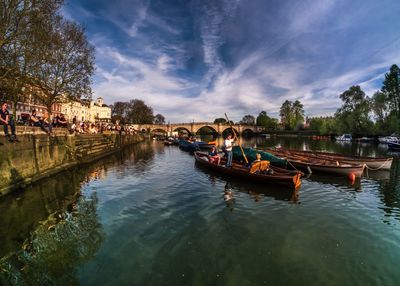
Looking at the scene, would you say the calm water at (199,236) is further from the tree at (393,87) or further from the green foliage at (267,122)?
the green foliage at (267,122)

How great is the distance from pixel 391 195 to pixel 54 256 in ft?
57.7

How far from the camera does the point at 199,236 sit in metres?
8.30

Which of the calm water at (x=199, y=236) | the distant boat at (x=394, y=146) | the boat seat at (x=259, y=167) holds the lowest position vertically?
the calm water at (x=199, y=236)

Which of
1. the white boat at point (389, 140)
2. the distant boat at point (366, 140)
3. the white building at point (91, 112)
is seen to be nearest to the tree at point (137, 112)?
the white building at point (91, 112)

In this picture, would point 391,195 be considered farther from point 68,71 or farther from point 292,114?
point 292,114

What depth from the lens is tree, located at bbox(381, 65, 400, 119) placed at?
205 ft

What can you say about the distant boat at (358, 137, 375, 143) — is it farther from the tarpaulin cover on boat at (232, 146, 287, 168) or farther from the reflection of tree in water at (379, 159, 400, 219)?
the tarpaulin cover on boat at (232, 146, 287, 168)

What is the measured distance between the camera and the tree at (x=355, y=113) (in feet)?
239

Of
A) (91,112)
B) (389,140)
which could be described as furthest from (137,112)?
(389,140)

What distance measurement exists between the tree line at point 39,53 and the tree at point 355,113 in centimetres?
7720

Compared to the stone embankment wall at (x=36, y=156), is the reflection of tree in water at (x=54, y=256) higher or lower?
lower

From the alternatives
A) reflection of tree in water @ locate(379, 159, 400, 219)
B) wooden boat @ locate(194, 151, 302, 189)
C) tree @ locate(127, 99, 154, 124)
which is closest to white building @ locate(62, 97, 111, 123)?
tree @ locate(127, 99, 154, 124)

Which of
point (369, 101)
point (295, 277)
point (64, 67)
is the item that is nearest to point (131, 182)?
point (295, 277)

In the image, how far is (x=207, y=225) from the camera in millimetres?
9297
